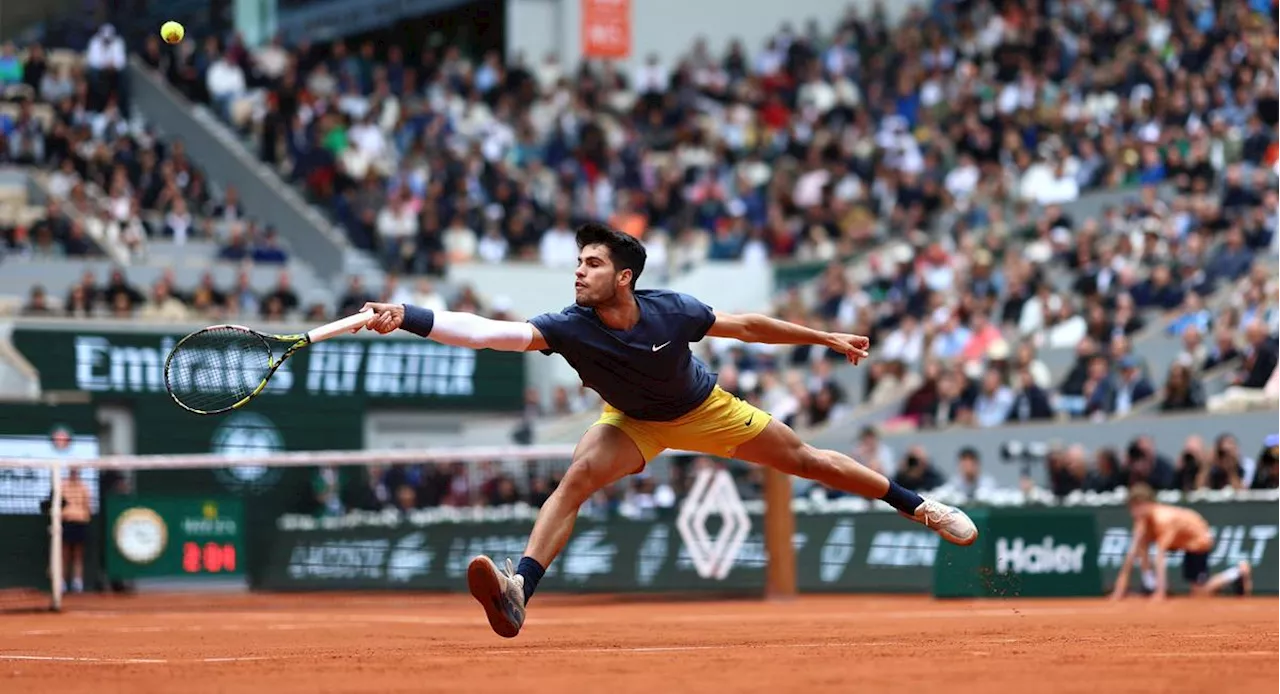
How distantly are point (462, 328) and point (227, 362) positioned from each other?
1.29m

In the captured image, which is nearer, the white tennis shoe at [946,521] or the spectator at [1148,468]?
the white tennis shoe at [946,521]

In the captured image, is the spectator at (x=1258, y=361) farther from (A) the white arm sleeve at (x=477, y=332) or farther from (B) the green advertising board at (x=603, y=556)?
(A) the white arm sleeve at (x=477, y=332)

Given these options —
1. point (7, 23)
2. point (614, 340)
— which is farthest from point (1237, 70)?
point (7, 23)

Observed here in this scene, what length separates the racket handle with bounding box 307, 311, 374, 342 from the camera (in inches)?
404

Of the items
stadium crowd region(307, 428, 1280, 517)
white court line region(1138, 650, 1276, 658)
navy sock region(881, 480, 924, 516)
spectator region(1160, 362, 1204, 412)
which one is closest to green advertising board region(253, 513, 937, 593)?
stadium crowd region(307, 428, 1280, 517)

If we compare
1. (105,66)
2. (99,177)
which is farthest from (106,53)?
(99,177)

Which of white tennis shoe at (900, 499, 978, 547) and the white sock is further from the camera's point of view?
the white sock

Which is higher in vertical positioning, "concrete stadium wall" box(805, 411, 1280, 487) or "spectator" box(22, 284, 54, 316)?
"spectator" box(22, 284, 54, 316)

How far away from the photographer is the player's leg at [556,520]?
10.8m

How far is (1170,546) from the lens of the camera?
2023 cm

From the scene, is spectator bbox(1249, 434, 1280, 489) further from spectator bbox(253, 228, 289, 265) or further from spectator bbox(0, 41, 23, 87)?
spectator bbox(0, 41, 23, 87)

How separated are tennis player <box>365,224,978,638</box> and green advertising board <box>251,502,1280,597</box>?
6.17 m

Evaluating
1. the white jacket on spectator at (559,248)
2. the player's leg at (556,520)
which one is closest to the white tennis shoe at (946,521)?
the player's leg at (556,520)

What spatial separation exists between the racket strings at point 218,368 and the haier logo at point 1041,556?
11368 millimetres
